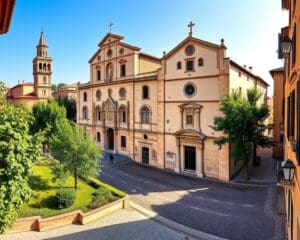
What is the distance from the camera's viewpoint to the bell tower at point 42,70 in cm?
6550

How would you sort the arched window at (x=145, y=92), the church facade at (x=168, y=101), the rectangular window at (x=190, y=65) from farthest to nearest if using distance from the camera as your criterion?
the arched window at (x=145, y=92), the rectangular window at (x=190, y=65), the church facade at (x=168, y=101)

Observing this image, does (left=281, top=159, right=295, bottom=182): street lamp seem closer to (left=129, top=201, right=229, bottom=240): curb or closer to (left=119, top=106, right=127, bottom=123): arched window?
(left=129, top=201, right=229, bottom=240): curb

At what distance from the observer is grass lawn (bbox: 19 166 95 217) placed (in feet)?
50.4

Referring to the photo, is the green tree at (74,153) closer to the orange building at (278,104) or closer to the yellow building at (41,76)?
the orange building at (278,104)

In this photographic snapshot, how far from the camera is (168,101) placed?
1122 inches

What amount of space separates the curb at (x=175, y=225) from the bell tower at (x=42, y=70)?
5657 cm

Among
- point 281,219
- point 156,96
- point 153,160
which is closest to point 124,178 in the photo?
point 153,160

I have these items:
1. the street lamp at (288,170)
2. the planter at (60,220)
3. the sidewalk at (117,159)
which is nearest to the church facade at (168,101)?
the sidewalk at (117,159)

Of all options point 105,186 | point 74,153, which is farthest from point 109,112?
point 74,153

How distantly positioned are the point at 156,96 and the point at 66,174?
14.4 metres

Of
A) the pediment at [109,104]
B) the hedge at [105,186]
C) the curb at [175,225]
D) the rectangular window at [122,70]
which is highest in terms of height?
the rectangular window at [122,70]

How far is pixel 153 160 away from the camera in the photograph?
30.2 m

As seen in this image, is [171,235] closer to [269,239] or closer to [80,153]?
[269,239]

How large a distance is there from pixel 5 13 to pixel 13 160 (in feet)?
13.0
